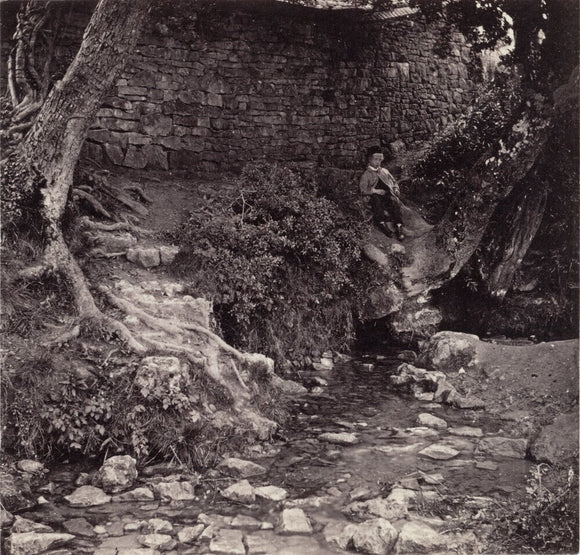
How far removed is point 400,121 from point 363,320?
5273 mm

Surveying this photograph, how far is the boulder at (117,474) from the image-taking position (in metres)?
4.17

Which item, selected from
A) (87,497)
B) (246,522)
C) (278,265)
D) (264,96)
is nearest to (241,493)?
(246,522)

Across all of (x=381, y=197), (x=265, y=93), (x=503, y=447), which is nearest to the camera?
(x=503, y=447)

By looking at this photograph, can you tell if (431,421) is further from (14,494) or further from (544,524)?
(14,494)

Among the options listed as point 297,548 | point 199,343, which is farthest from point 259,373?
point 297,548

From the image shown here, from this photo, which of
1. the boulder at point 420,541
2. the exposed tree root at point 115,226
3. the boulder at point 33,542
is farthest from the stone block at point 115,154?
the boulder at point 420,541

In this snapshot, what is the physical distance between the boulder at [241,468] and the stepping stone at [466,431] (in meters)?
1.85

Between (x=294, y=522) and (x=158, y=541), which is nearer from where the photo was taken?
(x=158, y=541)

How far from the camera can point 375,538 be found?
344 cm

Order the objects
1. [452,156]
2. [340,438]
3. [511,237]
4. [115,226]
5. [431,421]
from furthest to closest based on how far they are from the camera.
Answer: [452,156] < [511,237] < [115,226] < [431,421] < [340,438]

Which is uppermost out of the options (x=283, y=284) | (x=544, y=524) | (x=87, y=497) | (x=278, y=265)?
(x=278, y=265)

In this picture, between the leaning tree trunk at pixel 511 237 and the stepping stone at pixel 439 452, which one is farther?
the leaning tree trunk at pixel 511 237

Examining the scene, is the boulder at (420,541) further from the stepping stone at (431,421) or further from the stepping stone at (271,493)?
the stepping stone at (431,421)

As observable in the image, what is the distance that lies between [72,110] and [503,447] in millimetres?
5008
